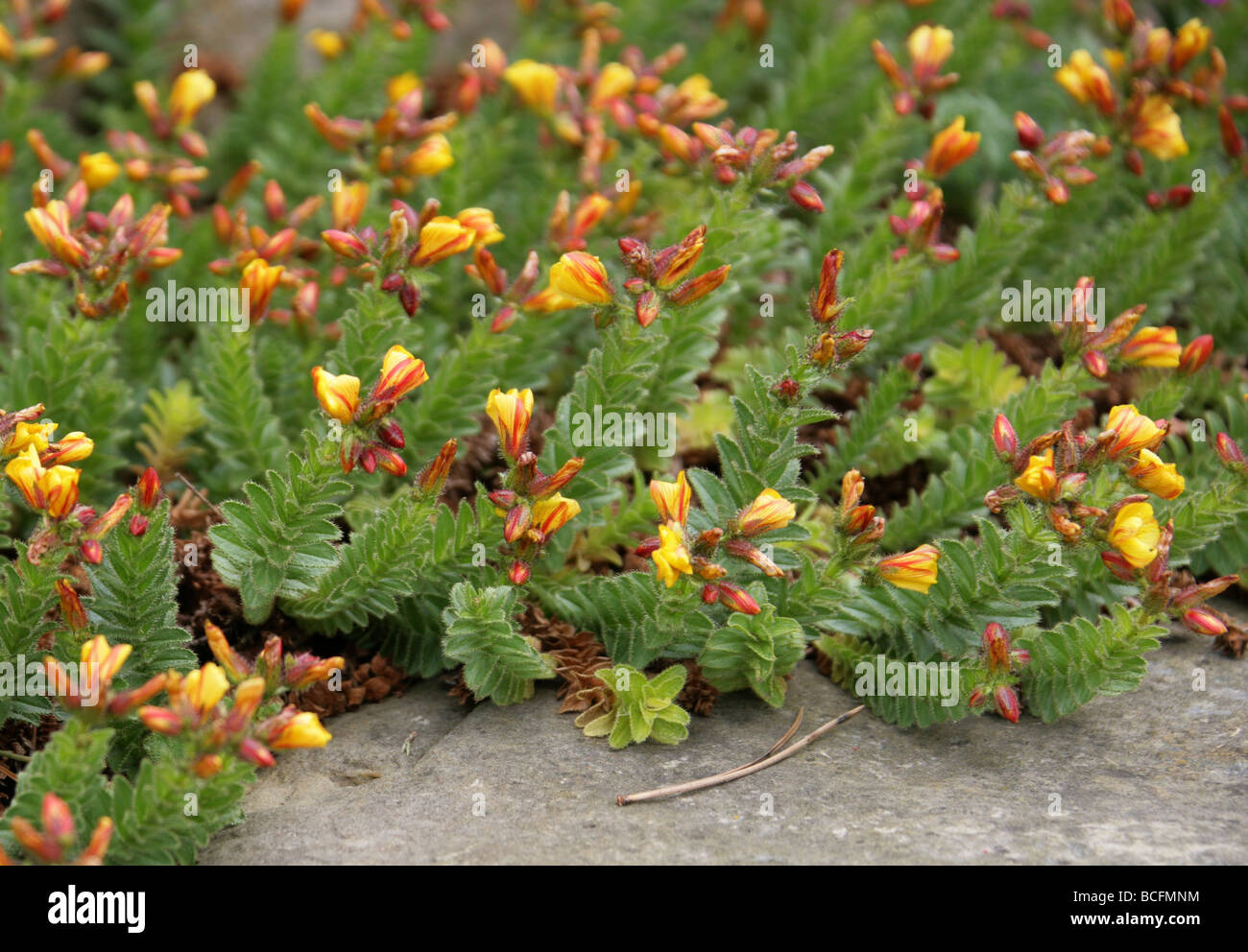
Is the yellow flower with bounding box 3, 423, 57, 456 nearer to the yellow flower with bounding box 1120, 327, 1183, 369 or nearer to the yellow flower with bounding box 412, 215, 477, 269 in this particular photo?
the yellow flower with bounding box 412, 215, 477, 269

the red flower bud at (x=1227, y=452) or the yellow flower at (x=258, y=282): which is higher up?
the yellow flower at (x=258, y=282)

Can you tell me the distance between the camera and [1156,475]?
2.82 meters

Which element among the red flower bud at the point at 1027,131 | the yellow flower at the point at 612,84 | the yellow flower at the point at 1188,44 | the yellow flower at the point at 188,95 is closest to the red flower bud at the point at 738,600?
the red flower bud at the point at 1027,131

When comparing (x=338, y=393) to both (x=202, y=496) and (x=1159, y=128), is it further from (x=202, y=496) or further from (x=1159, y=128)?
(x=1159, y=128)

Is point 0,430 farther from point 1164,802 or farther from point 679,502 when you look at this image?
point 1164,802

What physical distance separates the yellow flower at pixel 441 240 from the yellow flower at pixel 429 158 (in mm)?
804

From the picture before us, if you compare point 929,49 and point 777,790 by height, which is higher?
point 929,49

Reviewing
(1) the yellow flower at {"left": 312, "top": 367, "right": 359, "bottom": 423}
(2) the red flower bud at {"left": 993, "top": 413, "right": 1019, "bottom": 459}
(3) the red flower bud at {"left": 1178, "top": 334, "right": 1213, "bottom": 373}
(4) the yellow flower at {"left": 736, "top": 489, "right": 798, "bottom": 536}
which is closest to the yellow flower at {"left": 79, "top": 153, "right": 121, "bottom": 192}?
(1) the yellow flower at {"left": 312, "top": 367, "right": 359, "bottom": 423}

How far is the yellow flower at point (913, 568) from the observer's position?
283 centimetres

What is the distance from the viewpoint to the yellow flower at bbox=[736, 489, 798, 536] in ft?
9.01

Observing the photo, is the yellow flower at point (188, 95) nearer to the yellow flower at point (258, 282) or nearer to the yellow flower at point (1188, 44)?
the yellow flower at point (258, 282)

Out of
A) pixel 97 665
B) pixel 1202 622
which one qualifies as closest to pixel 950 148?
pixel 1202 622

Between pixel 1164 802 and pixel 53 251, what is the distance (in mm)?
3161

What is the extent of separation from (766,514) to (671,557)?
0.26 meters
